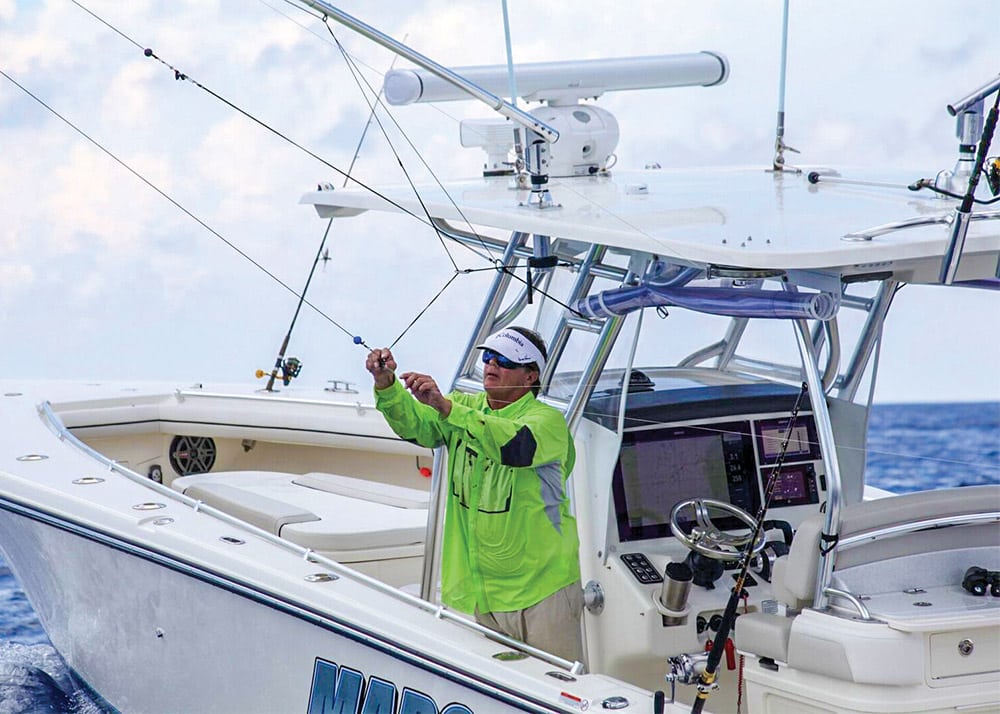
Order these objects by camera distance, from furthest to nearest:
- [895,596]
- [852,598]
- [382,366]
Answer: [382,366] < [895,596] < [852,598]

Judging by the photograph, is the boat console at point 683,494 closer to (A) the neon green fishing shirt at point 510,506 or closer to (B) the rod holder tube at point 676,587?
(B) the rod holder tube at point 676,587

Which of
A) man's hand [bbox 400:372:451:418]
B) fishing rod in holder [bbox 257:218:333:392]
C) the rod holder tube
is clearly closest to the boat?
the rod holder tube

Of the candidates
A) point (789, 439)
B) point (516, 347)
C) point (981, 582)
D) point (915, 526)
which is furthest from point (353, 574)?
point (981, 582)

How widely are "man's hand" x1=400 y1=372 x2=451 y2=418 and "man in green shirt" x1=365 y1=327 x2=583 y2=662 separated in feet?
0.15

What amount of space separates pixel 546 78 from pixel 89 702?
2829 millimetres

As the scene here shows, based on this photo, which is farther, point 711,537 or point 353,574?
point 353,574

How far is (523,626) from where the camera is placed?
132 inches

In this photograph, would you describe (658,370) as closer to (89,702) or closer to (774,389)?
(774,389)

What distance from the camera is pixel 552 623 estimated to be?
3.32 meters

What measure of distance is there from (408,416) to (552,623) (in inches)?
25.6

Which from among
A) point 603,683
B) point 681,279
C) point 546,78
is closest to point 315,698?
point 603,683

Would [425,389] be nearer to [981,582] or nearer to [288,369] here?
[981,582]

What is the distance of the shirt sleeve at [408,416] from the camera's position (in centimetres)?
330

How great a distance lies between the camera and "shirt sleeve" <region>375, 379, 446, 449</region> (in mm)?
3299
